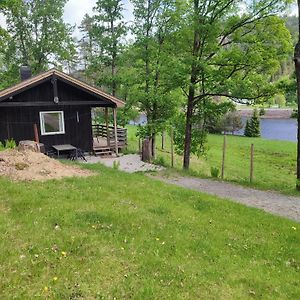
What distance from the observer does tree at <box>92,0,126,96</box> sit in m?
22.8

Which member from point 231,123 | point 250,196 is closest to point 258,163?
point 250,196

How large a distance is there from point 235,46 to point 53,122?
10615mm

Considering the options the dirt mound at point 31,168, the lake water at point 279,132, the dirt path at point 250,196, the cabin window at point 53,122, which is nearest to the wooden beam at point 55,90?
the cabin window at point 53,122

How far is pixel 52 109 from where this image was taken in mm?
19109

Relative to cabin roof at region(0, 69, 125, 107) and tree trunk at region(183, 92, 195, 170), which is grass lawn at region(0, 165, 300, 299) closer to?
tree trunk at region(183, 92, 195, 170)


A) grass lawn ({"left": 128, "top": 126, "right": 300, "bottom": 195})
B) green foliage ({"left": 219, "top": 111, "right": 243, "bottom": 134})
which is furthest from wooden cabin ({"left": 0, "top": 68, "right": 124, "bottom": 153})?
green foliage ({"left": 219, "top": 111, "right": 243, "bottom": 134})

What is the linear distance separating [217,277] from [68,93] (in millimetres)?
16045

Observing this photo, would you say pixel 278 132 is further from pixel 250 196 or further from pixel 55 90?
pixel 250 196

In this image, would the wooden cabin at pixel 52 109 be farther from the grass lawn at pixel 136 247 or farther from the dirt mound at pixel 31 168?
the grass lawn at pixel 136 247

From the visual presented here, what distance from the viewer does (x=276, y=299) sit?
4590mm

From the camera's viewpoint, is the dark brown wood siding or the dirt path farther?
the dark brown wood siding

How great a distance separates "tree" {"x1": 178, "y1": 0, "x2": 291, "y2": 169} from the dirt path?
4.28 m

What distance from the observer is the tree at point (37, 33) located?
28.1m

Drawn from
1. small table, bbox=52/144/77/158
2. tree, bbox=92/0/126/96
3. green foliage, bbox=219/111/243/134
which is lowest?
green foliage, bbox=219/111/243/134
